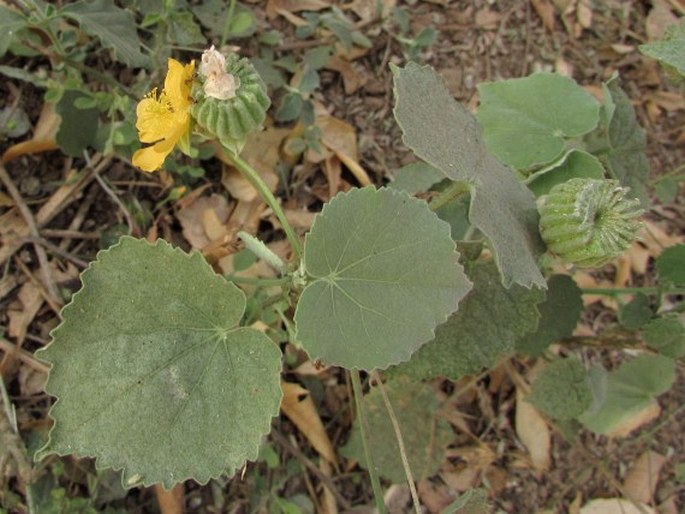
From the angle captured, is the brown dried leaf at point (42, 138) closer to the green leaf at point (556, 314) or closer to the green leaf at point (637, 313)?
the green leaf at point (556, 314)

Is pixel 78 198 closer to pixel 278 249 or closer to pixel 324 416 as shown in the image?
pixel 278 249

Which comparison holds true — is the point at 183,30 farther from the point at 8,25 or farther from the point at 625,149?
the point at 625,149

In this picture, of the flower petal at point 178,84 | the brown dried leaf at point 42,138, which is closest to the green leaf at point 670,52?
the flower petal at point 178,84

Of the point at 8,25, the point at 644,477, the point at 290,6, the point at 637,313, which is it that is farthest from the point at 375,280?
the point at 644,477

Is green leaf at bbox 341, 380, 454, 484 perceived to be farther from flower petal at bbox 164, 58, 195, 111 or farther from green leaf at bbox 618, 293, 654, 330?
flower petal at bbox 164, 58, 195, 111

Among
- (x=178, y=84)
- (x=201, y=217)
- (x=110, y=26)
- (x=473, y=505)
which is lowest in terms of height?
(x=201, y=217)

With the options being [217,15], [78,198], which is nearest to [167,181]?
[78,198]
